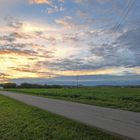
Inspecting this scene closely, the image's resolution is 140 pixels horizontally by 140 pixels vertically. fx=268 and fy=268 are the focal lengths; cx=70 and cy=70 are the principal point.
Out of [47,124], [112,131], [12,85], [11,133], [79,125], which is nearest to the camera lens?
[112,131]

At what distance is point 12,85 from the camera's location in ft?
599

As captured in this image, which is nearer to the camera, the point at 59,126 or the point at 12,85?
the point at 59,126

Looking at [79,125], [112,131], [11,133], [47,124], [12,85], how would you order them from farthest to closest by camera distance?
[12,85] → [47,124] → [79,125] → [11,133] → [112,131]

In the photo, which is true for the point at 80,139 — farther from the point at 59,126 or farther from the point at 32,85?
the point at 32,85

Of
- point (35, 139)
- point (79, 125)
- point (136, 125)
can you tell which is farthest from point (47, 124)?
point (136, 125)

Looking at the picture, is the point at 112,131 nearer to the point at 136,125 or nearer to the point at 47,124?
the point at 136,125

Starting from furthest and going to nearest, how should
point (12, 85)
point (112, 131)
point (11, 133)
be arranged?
1. point (12, 85)
2. point (11, 133)
3. point (112, 131)

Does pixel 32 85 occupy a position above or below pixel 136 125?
above

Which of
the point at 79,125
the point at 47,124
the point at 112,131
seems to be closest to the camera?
the point at 112,131

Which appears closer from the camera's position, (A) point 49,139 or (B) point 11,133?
(A) point 49,139

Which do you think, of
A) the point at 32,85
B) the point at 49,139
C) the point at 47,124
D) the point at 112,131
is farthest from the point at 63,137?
the point at 32,85

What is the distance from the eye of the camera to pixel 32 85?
18312cm

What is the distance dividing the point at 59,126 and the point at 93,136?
306 centimetres

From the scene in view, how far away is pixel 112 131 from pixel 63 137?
2.01 m
